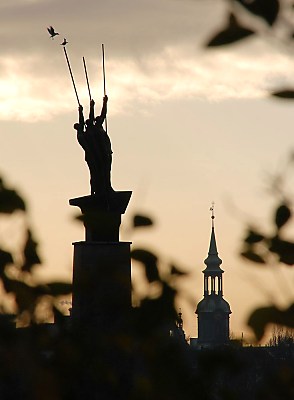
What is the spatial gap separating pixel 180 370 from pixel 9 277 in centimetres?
42

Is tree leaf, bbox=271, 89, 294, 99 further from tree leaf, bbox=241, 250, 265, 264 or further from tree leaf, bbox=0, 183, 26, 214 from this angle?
tree leaf, bbox=0, 183, 26, 214

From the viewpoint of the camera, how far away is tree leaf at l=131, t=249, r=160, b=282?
10.9ft

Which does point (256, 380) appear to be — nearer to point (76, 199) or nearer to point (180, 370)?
point (76, 199)

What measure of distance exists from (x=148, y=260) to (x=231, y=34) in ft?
1.73

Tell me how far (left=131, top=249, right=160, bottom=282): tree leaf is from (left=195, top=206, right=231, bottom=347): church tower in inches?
4729

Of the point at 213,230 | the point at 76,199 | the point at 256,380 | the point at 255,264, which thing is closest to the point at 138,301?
the point at 255,264

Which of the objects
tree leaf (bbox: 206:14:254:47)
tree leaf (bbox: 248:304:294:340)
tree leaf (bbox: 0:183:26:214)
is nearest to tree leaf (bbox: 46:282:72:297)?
tree leaf (bbox: 0:183:26:214)

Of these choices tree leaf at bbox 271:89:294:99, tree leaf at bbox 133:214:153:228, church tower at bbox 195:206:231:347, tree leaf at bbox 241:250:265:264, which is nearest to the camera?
tree leaf at bbox 271:89:294:99

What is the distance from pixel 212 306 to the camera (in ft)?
416

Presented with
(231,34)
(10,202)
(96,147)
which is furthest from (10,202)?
(96,147)

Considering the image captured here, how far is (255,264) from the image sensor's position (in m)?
3.43

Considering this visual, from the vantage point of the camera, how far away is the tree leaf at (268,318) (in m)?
3.24

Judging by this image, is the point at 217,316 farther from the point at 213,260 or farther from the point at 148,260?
the point at 148,260

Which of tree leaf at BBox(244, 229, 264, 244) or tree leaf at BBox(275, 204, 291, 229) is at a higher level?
tree leaf at BBox(275, 204, 291, 229)
